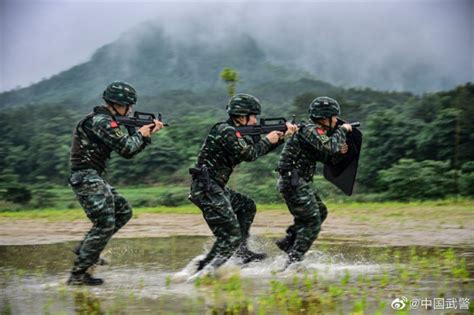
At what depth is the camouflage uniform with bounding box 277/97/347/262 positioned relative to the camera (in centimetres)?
730

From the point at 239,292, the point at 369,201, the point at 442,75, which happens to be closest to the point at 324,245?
the point at 239,292

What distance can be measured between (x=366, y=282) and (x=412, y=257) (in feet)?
5.14

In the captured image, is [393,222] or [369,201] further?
[369,201]

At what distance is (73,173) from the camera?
7.02 metres

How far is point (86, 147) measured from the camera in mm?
6953

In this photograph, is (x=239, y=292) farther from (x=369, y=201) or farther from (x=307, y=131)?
(x=369, y=201)

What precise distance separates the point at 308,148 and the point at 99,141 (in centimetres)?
234

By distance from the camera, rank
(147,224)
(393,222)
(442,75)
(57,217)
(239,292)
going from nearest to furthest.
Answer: (239,292)
(393,222)
(147,224)
(57,217)
(442,75)

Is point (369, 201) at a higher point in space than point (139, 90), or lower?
lower

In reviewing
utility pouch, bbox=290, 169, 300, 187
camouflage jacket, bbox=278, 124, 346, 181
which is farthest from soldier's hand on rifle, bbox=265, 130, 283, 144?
utility pouch, bbox=290, 169, 300, 187

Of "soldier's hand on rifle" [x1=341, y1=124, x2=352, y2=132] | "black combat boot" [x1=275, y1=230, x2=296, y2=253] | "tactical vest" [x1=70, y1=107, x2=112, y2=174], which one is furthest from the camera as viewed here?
"black combat boot" [x1=275, y1=230, x2=296, y2=253]

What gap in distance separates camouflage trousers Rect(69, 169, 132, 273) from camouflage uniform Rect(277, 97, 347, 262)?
6.56ft

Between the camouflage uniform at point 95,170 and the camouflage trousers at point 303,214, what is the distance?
70.4 inches

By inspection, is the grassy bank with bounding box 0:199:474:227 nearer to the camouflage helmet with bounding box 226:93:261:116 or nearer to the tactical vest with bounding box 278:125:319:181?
the tactical vest with bounding box 278:125:319:181
